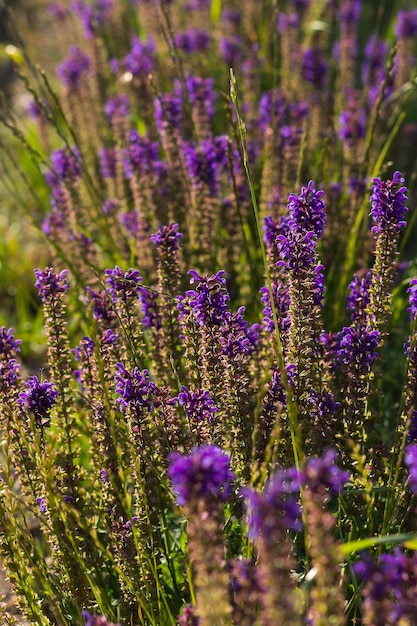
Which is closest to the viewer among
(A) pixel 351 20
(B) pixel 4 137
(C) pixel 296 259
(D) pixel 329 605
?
(D) pixel 329 605

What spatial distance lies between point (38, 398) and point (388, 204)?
154 centimetres

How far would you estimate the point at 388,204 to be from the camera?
2854 mm

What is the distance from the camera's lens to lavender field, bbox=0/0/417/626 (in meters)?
2.07

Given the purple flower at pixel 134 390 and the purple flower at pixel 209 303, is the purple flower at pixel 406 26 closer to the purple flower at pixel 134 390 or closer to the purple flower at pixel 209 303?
the purple flower at pixel 209 303

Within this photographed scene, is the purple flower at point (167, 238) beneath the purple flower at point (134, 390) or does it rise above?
above

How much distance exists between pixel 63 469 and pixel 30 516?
3.96 ft

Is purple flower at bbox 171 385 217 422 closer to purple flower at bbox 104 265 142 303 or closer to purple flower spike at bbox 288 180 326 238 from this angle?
purple flower at bbox 104 265 142 303

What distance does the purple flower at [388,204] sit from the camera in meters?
2.85

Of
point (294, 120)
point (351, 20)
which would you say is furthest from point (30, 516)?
point (351, 20)

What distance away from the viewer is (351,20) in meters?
6.96

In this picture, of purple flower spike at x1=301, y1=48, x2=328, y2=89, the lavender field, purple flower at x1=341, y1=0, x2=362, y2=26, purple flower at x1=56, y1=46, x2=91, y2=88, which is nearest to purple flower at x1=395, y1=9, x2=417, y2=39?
the lavender field

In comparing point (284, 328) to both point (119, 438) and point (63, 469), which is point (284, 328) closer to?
point (119, 438)

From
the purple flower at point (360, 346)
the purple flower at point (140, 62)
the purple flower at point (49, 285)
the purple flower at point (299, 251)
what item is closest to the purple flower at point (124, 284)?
the purple flower at point (49, 285)

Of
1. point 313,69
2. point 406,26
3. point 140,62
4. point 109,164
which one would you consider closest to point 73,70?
point 140,62
